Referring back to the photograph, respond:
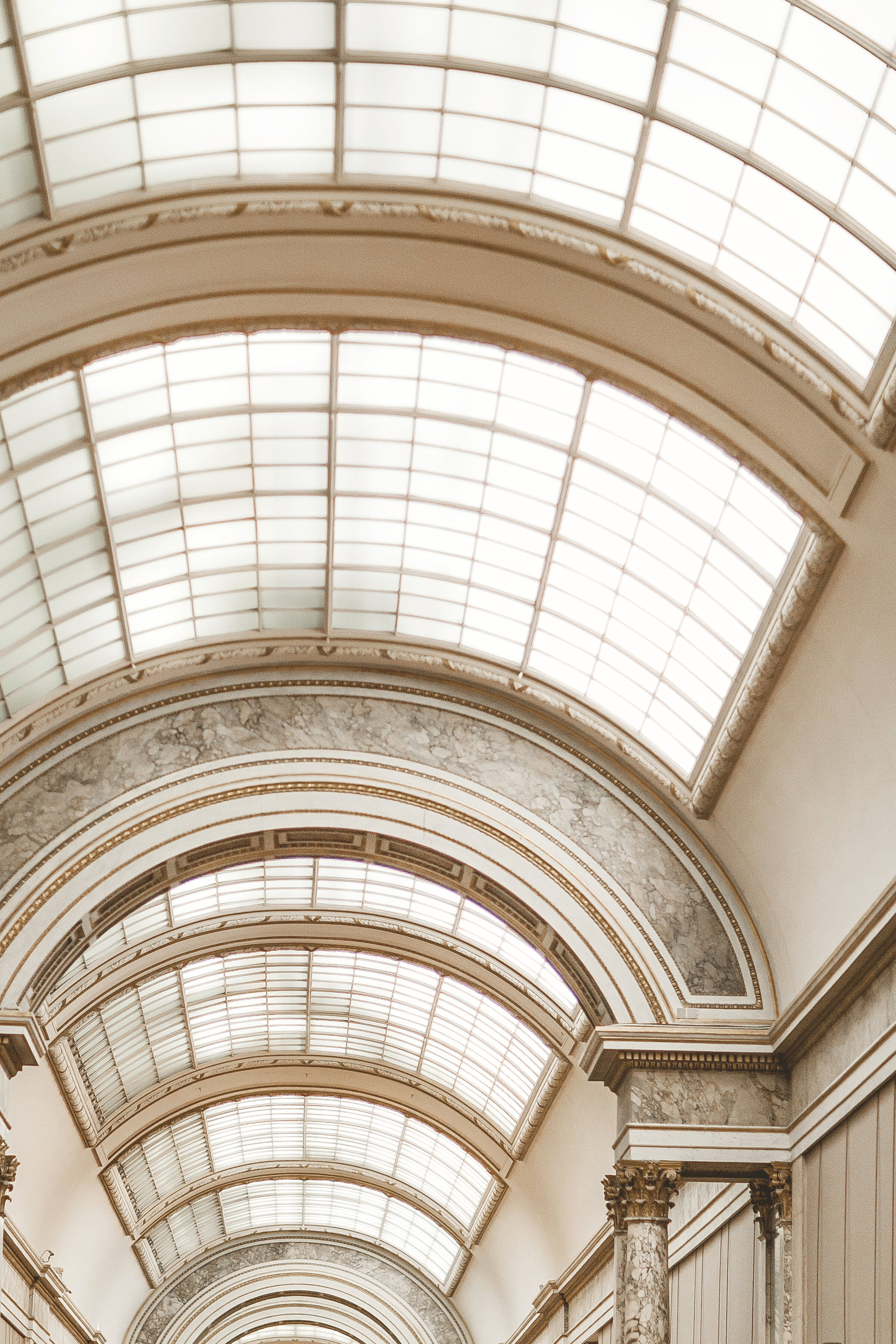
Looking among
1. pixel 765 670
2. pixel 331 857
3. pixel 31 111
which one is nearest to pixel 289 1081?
pixel 331 857

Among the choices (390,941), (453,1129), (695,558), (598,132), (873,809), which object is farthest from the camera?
(453,1129)

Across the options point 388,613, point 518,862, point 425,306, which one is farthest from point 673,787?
point 425,306

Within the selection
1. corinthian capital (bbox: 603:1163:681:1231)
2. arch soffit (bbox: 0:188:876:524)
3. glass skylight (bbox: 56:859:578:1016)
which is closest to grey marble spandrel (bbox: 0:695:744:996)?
corinthian capital (bbox: 603:1163:681:1231)

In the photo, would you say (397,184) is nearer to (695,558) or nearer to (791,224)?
(791,224)

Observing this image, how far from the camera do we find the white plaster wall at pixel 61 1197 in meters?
33.6

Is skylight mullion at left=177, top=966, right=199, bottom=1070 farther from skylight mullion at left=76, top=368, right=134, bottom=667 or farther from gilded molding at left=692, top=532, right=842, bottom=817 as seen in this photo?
gilded molding at left=692, top=532, right=842, bottom=817

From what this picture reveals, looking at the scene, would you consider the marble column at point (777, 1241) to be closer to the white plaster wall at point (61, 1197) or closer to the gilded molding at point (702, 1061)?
the gilded molding at point (702, 1061)

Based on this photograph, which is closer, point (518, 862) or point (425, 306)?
point (425, 306)

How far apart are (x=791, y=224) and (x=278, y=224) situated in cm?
626

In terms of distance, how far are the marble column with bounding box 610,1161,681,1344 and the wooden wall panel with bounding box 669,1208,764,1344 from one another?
1713 millimetres

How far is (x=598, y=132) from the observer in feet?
57.2

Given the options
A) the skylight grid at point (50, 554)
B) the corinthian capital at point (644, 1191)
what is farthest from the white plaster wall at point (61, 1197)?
the corinthian capital at point (644, 1191)

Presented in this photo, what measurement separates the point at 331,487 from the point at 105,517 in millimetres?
3763

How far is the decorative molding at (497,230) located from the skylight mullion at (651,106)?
44 cm
